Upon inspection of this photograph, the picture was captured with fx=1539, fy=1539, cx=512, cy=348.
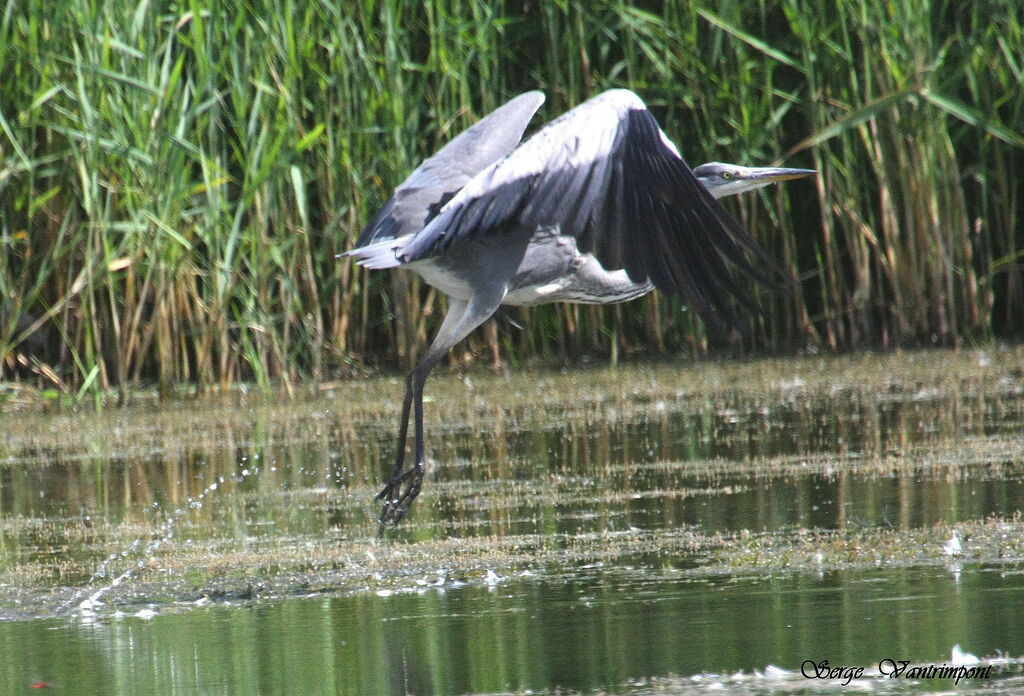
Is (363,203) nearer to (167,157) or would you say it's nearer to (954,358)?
(167,157)

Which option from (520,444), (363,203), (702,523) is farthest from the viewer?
(363,203)

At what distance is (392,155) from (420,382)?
3713mm

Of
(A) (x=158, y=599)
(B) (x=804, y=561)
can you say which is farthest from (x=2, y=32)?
(B) (x=804, y=561)

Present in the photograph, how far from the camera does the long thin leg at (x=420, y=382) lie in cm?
524

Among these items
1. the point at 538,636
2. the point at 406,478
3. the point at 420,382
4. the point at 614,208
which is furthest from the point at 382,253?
the point at 538,636

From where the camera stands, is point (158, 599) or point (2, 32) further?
point (2, 32)

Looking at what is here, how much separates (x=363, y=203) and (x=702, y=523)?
4.72m

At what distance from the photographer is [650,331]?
9.64 m

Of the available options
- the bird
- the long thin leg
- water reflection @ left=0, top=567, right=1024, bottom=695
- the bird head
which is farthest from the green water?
A: the bird head

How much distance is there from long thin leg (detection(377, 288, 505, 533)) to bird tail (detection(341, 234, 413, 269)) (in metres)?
0.37

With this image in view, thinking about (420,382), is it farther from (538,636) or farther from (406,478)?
(538,636)

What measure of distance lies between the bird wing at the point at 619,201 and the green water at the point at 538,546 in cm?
81

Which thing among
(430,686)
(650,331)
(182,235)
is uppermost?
(182,235)

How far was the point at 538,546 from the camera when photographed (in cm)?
460
